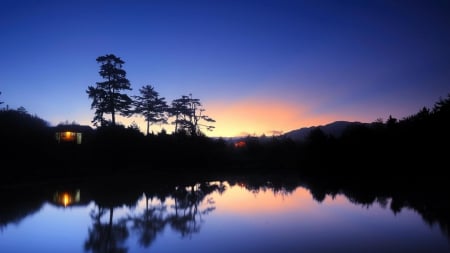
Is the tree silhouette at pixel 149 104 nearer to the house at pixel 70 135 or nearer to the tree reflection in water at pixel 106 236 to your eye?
the house at pixel 70 135

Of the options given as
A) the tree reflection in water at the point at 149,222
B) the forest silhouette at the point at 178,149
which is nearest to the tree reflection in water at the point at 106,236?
the tree reflection in water at the point at 149,222

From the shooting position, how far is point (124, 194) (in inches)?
681

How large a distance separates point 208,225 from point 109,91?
2294cm

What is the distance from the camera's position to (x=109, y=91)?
1210 inches

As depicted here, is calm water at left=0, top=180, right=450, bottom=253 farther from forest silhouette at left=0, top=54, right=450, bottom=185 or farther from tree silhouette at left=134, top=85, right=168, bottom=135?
tree silhouette at left=134, top=85, right=168, bottom=135

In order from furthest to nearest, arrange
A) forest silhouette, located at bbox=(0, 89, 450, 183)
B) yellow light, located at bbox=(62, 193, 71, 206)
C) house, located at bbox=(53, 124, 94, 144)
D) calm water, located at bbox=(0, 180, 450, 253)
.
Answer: house, located at bbox=(53, 124, 94, 144) → forest silhouette, located at bbox=(0, 89, 450, 183) → yellow light, located at bbox=(62, 193, 71, 206) → calm water, located at bbox=(0, 180, 450, 253)

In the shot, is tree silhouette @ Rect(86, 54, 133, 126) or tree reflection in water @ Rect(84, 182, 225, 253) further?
tree silhouette @ Rect(86, 54, 133, 126)

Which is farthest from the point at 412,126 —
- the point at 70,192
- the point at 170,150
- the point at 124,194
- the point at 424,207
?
the point at 70,192

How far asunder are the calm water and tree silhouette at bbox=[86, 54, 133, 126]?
14.4 m

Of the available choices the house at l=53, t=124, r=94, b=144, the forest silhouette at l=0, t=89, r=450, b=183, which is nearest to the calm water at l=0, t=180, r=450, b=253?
the forest silhouette at l=0, t=89, r=450, b=183

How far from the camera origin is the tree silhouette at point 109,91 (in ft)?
99.5

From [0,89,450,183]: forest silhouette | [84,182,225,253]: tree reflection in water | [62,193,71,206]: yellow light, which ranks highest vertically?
[0,89,450,183]: forest silhouette

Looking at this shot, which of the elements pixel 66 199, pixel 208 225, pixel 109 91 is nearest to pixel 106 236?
pixel 208 225

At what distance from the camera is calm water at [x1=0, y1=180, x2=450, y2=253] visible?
814cm
